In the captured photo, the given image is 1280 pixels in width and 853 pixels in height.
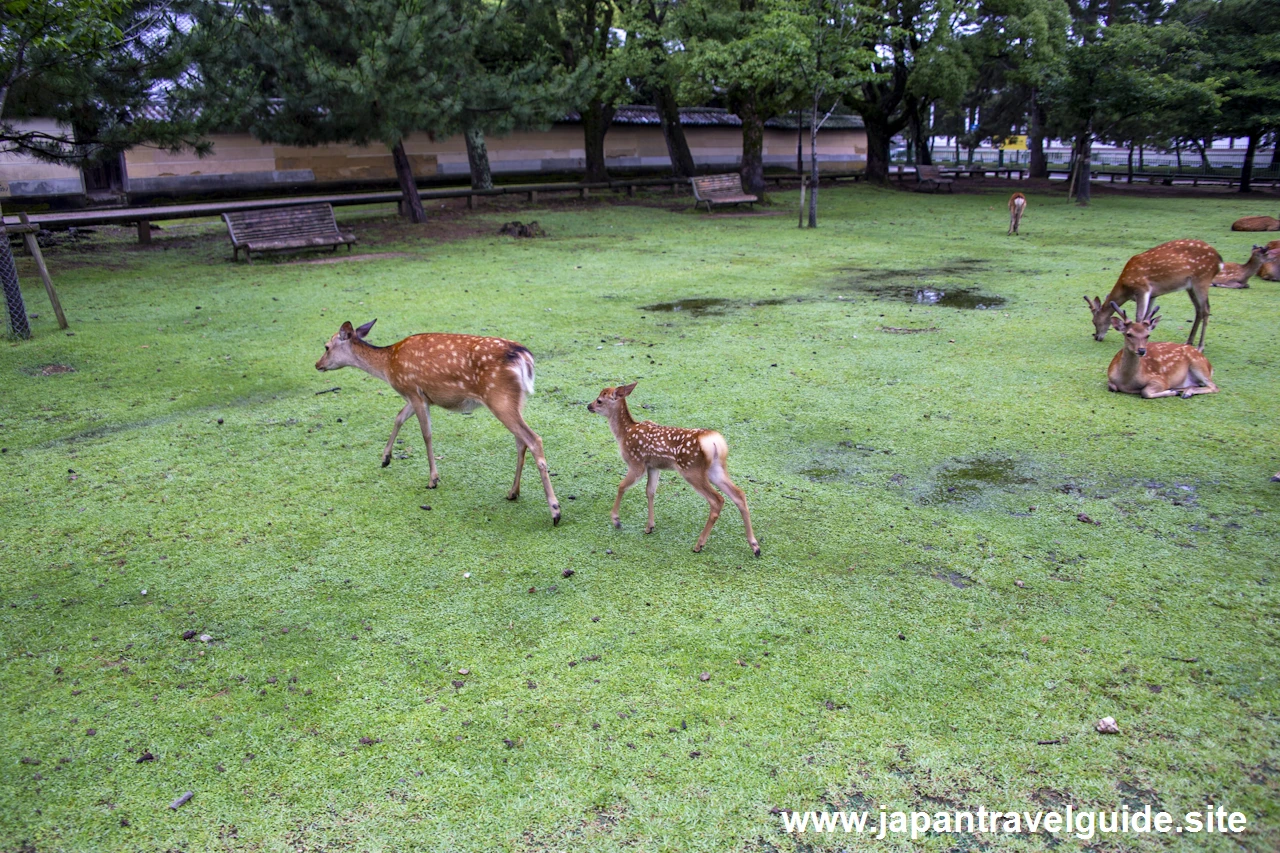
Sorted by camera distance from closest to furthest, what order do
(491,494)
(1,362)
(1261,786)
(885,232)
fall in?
1. (1261,786)
2. (491,494)
3. (1,362)
4. (885,232)

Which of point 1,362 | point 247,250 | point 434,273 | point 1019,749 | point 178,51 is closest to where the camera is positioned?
point 1019,749

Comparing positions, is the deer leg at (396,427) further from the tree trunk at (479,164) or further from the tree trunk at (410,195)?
the tree trunk at (479,164)

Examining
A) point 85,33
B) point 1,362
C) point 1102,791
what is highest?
point 85,33

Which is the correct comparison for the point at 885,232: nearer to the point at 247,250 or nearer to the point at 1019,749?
the point at 247,250

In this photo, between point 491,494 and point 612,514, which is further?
point 491,494

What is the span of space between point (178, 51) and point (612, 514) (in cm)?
1176

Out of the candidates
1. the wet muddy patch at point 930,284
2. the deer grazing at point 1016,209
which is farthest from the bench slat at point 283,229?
the deer grazing at point 1016,209

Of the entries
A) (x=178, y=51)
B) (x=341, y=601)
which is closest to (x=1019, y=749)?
(x=341, y=601)

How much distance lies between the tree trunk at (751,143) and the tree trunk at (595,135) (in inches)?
169

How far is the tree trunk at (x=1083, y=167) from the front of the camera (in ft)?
80.1

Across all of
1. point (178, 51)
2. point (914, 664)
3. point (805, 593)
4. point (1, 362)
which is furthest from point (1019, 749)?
point (178, 51)

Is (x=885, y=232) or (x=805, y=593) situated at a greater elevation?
(x=885, y=232)

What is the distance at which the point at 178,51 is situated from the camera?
13.0 m

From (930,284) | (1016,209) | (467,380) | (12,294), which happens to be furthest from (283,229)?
(1016,209)
